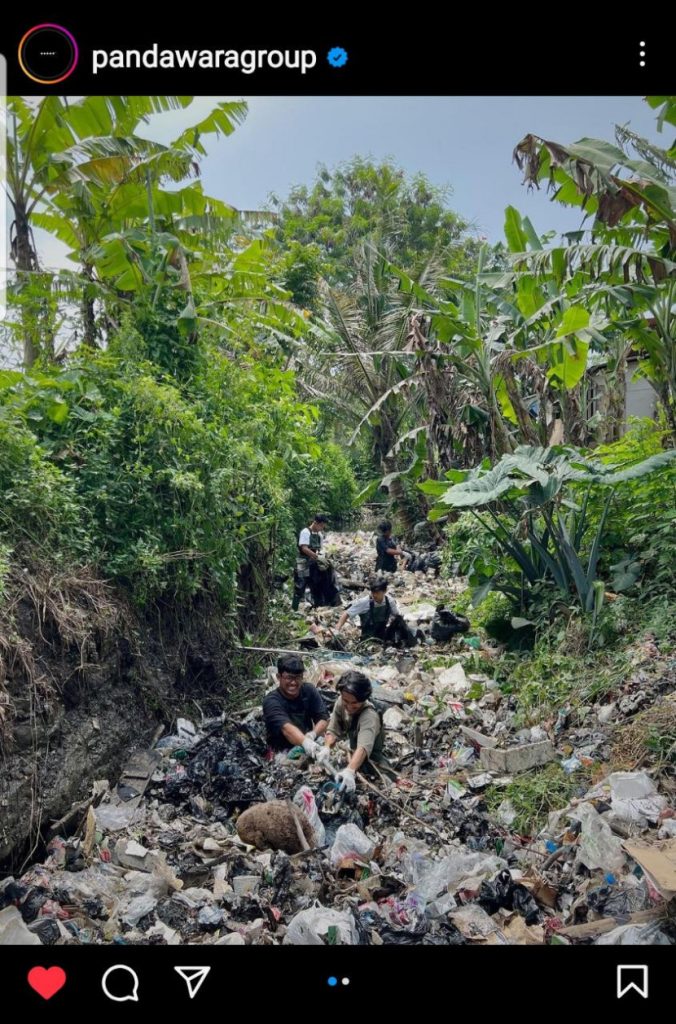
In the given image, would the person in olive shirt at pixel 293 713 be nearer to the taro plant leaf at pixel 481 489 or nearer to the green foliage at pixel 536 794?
the green foliage at pixel 536 794

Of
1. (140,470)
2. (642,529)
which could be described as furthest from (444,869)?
(642,529)

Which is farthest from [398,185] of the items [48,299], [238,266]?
[48,299]

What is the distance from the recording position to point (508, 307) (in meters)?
7.95

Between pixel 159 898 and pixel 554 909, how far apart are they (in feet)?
6.28

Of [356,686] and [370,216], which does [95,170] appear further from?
[370,216]

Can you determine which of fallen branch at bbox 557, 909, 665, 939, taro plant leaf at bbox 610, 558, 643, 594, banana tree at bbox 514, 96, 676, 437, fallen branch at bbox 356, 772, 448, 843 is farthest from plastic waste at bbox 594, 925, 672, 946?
banana tree at bbox 514, 96, 676, 437

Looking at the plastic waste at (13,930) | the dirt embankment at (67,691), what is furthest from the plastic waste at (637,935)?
the dirt embankment at (67,691)

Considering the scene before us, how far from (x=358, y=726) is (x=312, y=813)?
2.72 ft

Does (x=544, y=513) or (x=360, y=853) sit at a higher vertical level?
(x=544, y=513)
